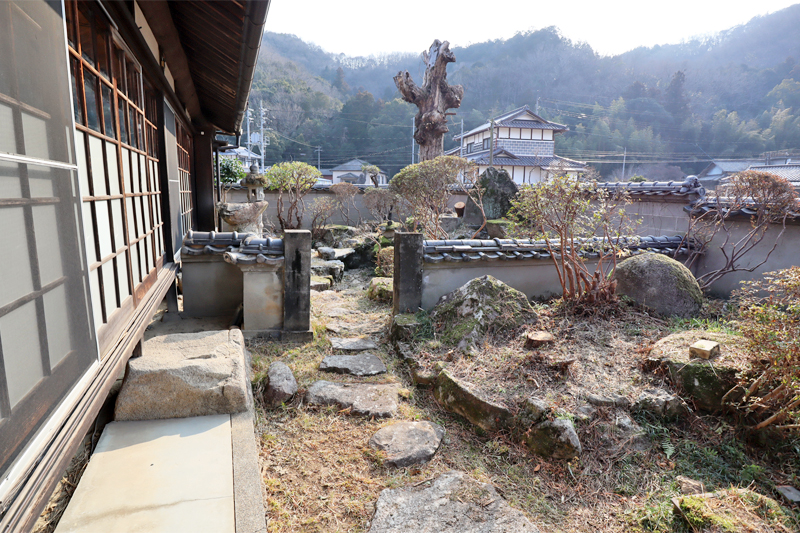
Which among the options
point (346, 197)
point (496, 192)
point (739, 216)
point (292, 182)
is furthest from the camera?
point (346, 197)

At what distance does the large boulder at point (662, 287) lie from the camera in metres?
6.20

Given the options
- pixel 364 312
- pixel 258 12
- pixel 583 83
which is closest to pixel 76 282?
pixel 258 12

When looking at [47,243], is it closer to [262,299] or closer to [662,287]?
[262,299]

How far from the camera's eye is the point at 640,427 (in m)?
3.93

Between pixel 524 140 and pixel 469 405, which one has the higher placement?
pixel 524 140

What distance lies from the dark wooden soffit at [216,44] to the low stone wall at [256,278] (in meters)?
2.01

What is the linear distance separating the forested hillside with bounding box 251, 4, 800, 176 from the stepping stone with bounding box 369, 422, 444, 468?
3936cm

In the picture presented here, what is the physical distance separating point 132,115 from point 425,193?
27.9 ft

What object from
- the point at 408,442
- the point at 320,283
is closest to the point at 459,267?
the point at 408,442

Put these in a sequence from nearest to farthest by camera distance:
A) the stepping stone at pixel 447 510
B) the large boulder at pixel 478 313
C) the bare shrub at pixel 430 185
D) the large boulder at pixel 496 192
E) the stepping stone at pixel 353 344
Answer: the stepping stone at pixel 447 510
the large boulder at pixel 478 313
the stepping stone at pixel 353 344
the bare shrub at pixel 430 185
the large boulder at pixel 496 192

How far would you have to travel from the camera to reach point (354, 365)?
5465 millimetres

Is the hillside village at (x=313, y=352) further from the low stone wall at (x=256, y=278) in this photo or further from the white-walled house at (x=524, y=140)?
the white-walled house at (x=524, y=140)

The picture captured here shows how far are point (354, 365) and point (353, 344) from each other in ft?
2.48

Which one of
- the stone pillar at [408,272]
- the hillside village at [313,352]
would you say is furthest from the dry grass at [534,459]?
the stone pillar at [408,272]
